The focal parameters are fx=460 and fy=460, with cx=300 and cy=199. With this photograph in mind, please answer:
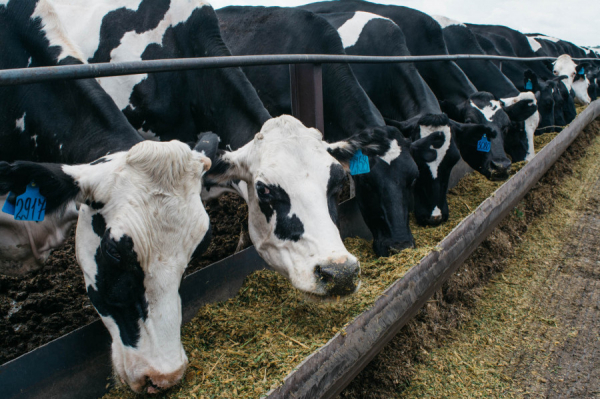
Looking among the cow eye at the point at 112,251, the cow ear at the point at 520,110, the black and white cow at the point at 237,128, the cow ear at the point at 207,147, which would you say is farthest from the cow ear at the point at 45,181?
the cow ear at the point at 520,110

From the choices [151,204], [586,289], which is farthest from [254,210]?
[586,289]

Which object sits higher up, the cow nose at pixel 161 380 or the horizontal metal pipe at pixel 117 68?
the horizontal metal pipe at pixel 117 68

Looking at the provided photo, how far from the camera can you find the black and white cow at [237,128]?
7.70 ft

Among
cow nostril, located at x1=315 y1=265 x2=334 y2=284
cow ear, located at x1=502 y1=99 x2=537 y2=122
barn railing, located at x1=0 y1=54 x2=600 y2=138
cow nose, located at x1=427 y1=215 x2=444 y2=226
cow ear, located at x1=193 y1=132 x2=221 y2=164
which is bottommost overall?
cow nose, located at x1=427 y1=215 x2=444 y2=226

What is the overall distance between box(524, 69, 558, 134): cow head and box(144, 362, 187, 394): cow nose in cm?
884

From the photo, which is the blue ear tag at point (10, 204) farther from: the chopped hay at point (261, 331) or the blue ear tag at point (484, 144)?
the blue ear tag at point (484, 144)

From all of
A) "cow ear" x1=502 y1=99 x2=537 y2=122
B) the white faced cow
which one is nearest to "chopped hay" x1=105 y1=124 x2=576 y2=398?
the white faced cow

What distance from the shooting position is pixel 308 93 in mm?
3336

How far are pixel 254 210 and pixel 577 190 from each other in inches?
222

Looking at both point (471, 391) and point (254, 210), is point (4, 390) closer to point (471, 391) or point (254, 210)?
point (254, 210)

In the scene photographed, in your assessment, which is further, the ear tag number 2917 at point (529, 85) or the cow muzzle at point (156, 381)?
the ear tag number 2917 at point (529, 85)

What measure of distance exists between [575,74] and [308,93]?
12.6m

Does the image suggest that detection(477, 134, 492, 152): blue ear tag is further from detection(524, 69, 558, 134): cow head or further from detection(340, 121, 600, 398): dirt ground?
detection(524, 69, 558, 134): cow head

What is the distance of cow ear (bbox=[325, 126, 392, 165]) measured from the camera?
10.1 feet
